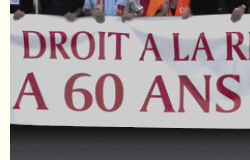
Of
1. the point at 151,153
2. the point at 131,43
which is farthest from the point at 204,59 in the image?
the point at 151,153

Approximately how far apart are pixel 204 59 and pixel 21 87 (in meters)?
1.98

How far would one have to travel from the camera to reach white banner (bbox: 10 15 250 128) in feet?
15.1

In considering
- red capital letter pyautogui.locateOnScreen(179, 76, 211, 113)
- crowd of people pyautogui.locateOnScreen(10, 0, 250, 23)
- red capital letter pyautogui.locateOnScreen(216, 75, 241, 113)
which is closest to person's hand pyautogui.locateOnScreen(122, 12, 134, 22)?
crowd of people pyautogui.locateOnScreen(10, 0, 250, 23)

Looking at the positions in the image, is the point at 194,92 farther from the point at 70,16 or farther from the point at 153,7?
the point at 153,7

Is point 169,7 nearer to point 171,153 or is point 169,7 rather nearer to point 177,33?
point 177,33

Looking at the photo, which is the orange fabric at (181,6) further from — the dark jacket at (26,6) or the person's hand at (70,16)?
the dark jacket at (26,6)

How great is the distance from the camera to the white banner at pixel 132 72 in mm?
4594

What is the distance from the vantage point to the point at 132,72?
184 inches

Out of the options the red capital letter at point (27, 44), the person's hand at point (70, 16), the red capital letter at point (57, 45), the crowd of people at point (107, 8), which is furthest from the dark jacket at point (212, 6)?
the red capital letter at point (27, 44)

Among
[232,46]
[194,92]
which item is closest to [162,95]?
[194,92]

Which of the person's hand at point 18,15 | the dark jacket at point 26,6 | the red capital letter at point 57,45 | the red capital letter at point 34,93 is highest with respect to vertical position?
the dark jacket at point 26,6

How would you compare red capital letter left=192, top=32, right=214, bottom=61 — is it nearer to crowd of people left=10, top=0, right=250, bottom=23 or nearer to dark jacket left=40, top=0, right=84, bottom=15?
crowd of people left=10, top=0, right=250, bottom=23

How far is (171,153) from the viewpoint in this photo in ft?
14.4

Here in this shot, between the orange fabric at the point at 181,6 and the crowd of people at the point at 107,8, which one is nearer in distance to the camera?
the crowd of people at the point at 107,8
